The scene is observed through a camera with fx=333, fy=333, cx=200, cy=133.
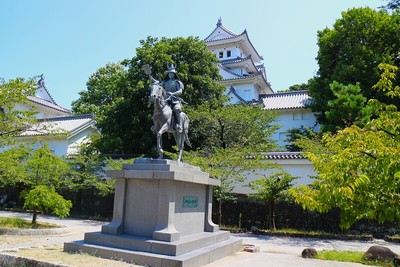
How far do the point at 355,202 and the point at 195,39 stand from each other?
21.7 metres

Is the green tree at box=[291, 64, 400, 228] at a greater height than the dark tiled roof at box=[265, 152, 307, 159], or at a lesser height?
lesser

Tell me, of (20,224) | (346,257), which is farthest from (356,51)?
(20,224)

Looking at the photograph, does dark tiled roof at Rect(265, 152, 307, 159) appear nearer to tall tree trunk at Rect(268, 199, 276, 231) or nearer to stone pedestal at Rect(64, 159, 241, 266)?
tall tree trunk at Rect(268, 199, 276, 231)

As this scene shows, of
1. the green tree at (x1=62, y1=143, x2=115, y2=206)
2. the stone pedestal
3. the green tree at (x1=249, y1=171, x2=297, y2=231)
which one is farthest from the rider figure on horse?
the green tree at (x1=62, y1=143, x2=115, y2=206)

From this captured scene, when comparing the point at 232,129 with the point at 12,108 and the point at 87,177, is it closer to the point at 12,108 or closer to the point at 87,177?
the point at 87,177

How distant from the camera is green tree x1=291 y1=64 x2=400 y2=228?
406 centimetres

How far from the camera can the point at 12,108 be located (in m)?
12.0

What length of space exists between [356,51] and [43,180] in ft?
71.9

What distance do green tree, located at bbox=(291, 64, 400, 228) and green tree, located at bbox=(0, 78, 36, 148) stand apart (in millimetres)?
10573

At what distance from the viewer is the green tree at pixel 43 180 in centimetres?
1171

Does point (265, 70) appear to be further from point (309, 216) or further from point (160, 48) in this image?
point (309, 216)

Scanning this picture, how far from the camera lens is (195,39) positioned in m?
24.4

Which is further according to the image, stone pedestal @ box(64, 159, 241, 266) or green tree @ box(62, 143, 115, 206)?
green tree @ box(62, 143, 115, 206)

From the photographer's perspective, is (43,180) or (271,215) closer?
(43,180)
